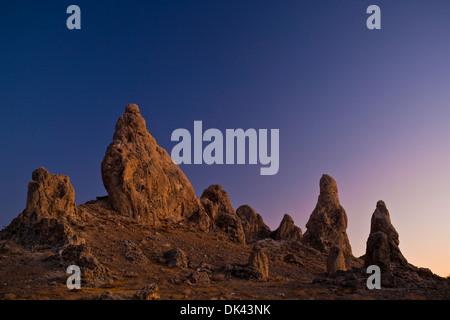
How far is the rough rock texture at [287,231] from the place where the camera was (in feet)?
242

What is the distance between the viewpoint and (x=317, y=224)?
67.4m

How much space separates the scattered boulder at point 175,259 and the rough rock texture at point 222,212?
56.5 ft

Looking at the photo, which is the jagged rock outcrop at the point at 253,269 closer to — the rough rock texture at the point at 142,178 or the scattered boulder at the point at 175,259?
the scattered boulder at the point at 175,259

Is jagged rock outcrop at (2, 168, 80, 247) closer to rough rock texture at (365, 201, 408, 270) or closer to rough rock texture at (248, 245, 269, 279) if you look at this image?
rough rock texture at (248, 245, 269, 279)

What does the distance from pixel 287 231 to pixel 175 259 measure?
38.9 m

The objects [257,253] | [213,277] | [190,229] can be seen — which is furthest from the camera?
[190,229]

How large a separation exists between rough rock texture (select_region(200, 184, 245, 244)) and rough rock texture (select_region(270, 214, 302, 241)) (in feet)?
48.0

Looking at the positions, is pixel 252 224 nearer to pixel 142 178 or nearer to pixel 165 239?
pixel 142 178

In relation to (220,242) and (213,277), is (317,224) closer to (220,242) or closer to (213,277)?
(220,242)

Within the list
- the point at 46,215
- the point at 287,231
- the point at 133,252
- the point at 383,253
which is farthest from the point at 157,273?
the point at 287,231

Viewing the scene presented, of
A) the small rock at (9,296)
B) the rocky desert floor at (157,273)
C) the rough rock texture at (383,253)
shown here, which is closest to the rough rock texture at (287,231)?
the rocky desert floor at (157,273)
